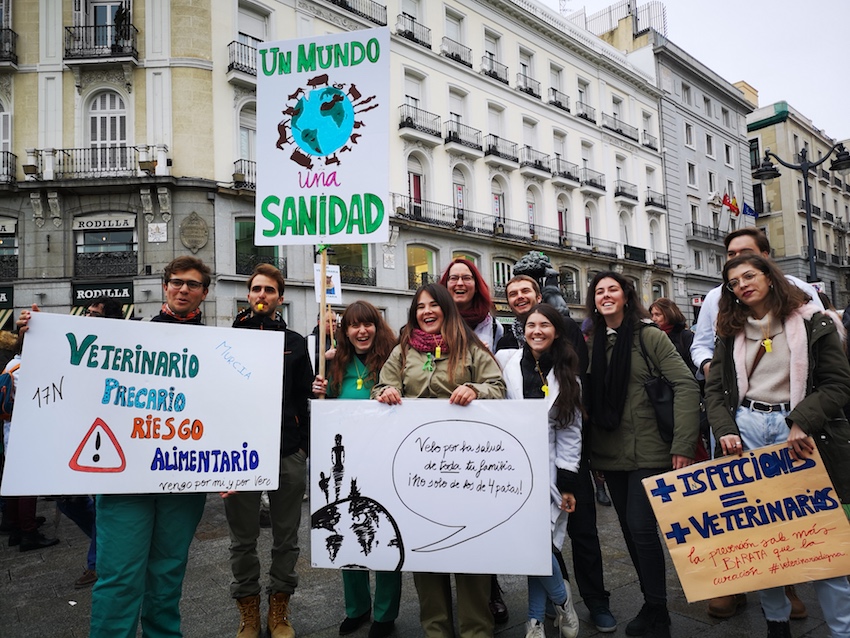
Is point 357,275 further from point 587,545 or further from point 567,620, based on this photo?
point 567,620

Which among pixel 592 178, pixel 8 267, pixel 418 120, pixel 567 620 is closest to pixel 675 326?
pixel 567 620

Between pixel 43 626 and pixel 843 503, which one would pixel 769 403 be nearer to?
pixel 843 503

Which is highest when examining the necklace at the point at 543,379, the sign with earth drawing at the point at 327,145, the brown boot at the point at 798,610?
the sign with earth drawing at the point at 327,145

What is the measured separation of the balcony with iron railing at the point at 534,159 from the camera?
80.6 ft

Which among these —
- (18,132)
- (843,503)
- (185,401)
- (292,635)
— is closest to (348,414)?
(185,401)

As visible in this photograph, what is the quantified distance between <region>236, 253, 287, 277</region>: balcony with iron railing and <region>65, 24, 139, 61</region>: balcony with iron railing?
6508mm

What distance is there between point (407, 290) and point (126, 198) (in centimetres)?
935

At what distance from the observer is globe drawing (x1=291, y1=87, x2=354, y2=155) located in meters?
3.69

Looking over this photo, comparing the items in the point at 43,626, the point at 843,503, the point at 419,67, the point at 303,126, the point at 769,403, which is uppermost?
the point at 419,67

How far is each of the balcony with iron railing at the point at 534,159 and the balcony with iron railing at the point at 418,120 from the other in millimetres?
4713

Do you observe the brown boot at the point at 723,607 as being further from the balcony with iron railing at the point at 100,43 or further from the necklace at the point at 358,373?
the balcony with iron railing at the point at 100,43

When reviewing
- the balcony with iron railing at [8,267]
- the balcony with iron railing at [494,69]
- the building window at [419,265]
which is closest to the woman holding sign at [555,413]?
the building window at [419,265]

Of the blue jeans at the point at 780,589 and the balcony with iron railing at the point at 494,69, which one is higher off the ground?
the balcony with iron railing at the point at 494,69

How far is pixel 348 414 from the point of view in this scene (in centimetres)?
274
